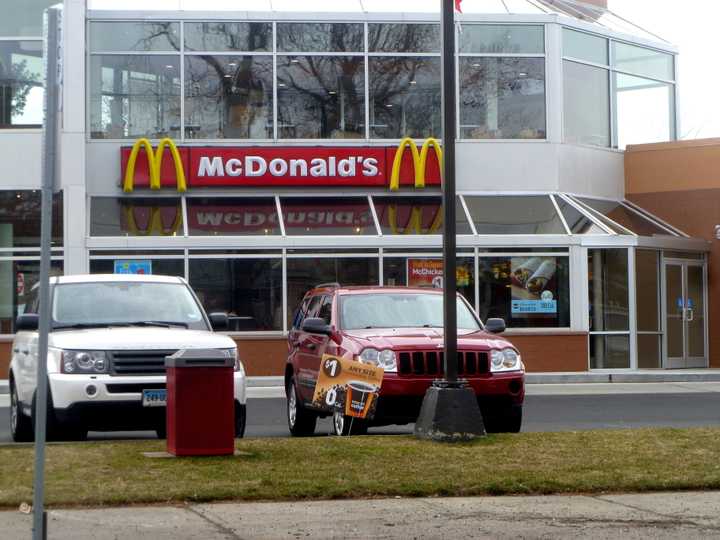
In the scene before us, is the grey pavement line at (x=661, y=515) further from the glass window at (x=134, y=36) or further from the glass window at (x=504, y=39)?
the glass window at (x=504, y=39)

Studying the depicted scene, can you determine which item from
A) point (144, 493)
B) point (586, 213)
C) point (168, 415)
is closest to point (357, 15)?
point (586, 213)

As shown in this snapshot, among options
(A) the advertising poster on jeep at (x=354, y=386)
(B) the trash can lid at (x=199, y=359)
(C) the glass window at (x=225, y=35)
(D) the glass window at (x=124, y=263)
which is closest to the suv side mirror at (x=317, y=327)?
(A) the advertising poster on jeep at (x=354, y=386)

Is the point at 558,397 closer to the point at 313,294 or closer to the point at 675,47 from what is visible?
the point at 313,294

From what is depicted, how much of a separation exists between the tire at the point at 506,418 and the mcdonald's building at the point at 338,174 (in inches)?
524

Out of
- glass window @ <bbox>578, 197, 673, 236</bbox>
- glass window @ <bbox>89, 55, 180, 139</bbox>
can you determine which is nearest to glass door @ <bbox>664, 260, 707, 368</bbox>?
glass window @ <bbox>578, 197, 673, 236</bbox>

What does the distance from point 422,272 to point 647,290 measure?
4978 millimetres

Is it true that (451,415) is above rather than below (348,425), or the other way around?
above

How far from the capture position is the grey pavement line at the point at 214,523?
8.36m

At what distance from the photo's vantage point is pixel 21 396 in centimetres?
1377

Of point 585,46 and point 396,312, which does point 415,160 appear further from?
point 396,312

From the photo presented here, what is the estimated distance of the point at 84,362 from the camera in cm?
1270

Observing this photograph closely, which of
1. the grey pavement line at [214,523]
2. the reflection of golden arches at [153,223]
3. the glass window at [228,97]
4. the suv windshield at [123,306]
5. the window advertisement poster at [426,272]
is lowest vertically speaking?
the grey pavement line at [214,523]

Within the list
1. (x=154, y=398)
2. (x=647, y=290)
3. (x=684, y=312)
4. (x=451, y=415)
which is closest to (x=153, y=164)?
(x=647, y=290)

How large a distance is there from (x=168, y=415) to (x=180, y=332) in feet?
6.16
